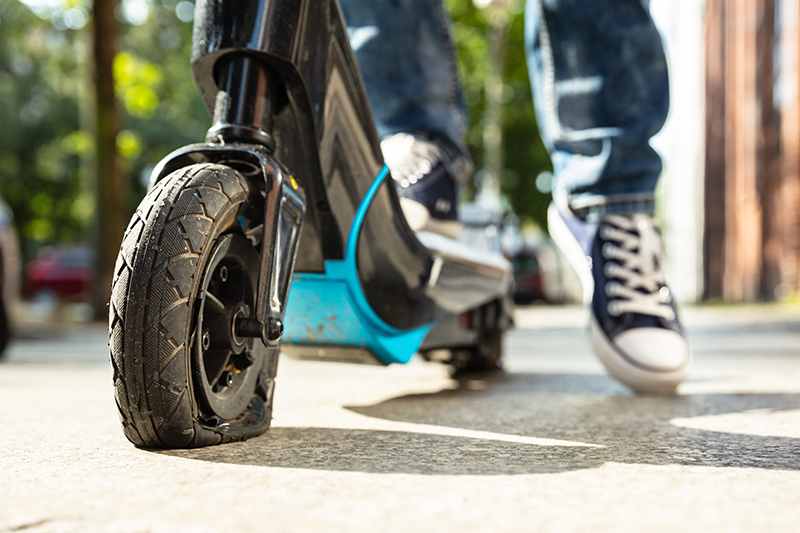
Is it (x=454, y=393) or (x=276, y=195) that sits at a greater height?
(x=276, y=195)

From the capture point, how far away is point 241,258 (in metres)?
1.50

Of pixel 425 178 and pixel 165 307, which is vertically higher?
pixel 425 178

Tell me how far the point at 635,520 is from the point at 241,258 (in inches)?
33.5

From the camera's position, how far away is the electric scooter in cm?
130

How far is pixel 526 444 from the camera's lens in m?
1.51

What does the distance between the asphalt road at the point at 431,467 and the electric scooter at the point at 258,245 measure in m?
0.13

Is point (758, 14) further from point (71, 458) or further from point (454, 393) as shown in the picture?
point (71, 458)

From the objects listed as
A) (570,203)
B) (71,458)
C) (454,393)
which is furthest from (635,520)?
(570,203)

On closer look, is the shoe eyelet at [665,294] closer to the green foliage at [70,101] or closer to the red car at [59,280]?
the red car at [59,280]

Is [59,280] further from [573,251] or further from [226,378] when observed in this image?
[226,378]

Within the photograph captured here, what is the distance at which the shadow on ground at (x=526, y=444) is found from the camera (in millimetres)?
1311

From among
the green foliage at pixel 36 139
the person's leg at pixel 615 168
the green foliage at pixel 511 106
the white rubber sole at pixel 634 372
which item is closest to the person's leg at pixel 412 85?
the person's leg at pixel 615 168

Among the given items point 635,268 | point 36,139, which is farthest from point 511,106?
point 635,268

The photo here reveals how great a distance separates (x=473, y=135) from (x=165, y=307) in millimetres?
27717
